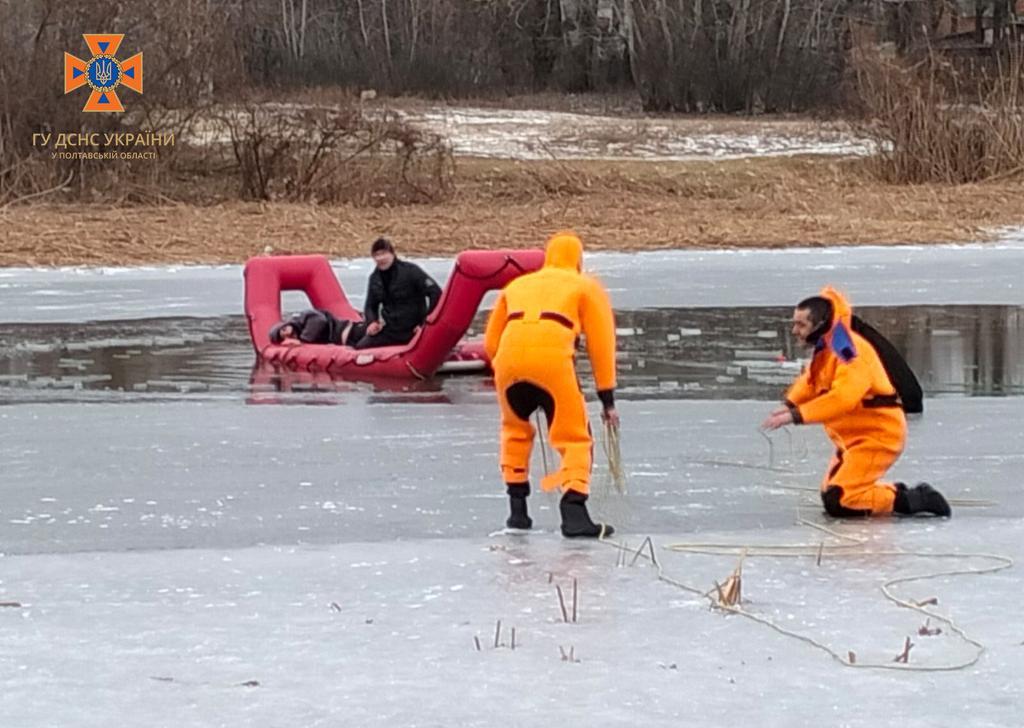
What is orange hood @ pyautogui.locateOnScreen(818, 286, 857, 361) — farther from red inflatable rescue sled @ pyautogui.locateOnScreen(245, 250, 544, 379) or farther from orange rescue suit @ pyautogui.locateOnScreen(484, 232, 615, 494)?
red inflatable rescue sled @ pyautogui.locateOnScreen(245, 250, 544, 379)

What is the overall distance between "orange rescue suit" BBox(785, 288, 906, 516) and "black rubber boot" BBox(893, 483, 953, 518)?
1.4 inches

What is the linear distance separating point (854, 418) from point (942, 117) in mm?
22424

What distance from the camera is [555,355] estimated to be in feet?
24.3

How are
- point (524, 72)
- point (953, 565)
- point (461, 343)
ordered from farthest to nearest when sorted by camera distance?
point (524, 72) < point (461, 343) < point (953, 565)

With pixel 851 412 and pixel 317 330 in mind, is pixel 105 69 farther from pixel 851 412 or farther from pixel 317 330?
pixel 851 412

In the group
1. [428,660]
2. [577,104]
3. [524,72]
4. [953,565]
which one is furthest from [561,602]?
[524,72]

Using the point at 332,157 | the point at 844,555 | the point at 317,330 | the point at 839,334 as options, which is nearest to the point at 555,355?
the point at 839,334

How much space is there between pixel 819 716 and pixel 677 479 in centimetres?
378

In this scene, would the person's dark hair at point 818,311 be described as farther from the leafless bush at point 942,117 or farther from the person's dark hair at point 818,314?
the leafless bush at point 942,117

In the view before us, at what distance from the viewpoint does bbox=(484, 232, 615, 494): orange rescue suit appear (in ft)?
24.4

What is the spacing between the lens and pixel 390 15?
54094 millimetres

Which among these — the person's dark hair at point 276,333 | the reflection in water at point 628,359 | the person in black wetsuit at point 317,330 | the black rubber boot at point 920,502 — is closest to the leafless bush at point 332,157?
the reflection in water at point 628,359

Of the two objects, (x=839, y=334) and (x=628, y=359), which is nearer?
(x=839, y=334)

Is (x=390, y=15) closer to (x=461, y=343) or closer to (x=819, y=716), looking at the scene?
(x=461, y=343)
